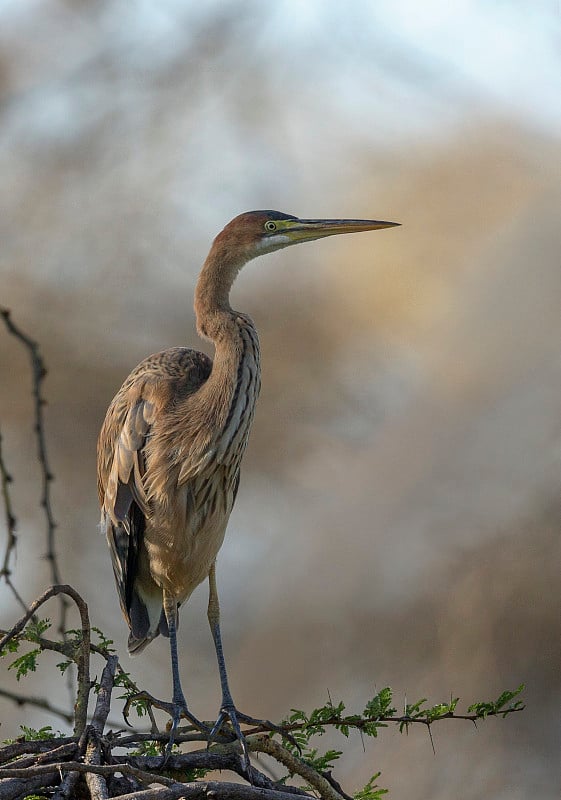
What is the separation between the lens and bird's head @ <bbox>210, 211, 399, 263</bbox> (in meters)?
2.57

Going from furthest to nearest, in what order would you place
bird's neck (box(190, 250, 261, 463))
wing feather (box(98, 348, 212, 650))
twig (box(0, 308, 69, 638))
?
wing feather (box(98, 348, 212, 650)) → bird's neck (box(190, 250, 261, 463)) → twig (box(0, 308, 69, 638))

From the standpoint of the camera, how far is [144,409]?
2.52 m

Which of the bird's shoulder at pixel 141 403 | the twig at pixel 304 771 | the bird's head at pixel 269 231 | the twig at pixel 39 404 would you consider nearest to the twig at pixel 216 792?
the twig at pixel 304 771

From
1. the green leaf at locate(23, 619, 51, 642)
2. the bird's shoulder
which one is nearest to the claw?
→ the green leaf at locate(23, 619, 51, 642)

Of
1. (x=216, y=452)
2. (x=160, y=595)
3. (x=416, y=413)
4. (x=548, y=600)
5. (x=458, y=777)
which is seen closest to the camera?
(x=216, y=452)

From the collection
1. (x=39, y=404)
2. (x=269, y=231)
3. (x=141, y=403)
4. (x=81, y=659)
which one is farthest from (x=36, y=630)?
(x=269, y=231)

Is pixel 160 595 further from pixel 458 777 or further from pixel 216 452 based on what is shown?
pixel 458 777

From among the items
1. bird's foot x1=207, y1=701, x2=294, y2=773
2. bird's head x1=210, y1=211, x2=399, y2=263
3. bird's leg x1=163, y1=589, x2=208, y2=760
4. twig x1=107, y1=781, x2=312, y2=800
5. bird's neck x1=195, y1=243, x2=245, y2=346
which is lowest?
twig x1=107, y1=781, x2=312, y2=800

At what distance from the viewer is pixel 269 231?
8.48 feet

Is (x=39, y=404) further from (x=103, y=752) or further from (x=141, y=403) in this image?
(x=141, y=403)

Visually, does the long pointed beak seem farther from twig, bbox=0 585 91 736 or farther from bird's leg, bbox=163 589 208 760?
twig, bbox=0 585 91 736

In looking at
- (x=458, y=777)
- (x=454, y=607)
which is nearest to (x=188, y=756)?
(x=458, y=777)

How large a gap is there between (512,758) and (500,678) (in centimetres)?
26

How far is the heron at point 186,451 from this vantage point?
2.39 m
